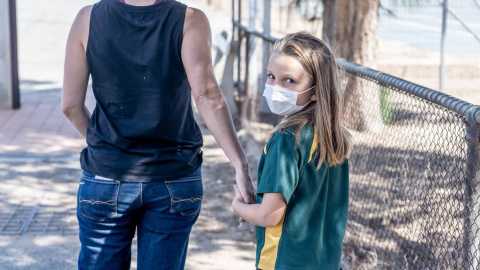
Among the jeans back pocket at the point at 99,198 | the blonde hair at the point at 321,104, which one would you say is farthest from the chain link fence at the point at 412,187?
the jeans back pocket at the point at 99,198

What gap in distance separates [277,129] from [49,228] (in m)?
3.21

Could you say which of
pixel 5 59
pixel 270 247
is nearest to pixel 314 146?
pixel 270 247

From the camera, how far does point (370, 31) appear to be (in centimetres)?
763

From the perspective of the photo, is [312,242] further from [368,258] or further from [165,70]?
[368,258]

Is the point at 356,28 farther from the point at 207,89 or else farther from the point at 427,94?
the point at 207,89

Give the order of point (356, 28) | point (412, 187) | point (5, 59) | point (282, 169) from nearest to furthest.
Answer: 1. point (282, 169)
2. point (412, 187)
3. point (356, 28)
4. point (5, 59)

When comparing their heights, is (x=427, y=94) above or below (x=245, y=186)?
above

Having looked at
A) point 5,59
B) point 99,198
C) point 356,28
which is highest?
point 99,198

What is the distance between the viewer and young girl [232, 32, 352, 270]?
7.14 feet

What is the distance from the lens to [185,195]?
2398 millimetres

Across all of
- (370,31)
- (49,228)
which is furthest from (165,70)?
(370,31)

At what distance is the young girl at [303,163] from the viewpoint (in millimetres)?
2178

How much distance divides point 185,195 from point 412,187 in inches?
72.0

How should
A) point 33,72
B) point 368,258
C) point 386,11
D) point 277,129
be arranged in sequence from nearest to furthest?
point 277,129, point 368,258, point 386,11, point 33,72
